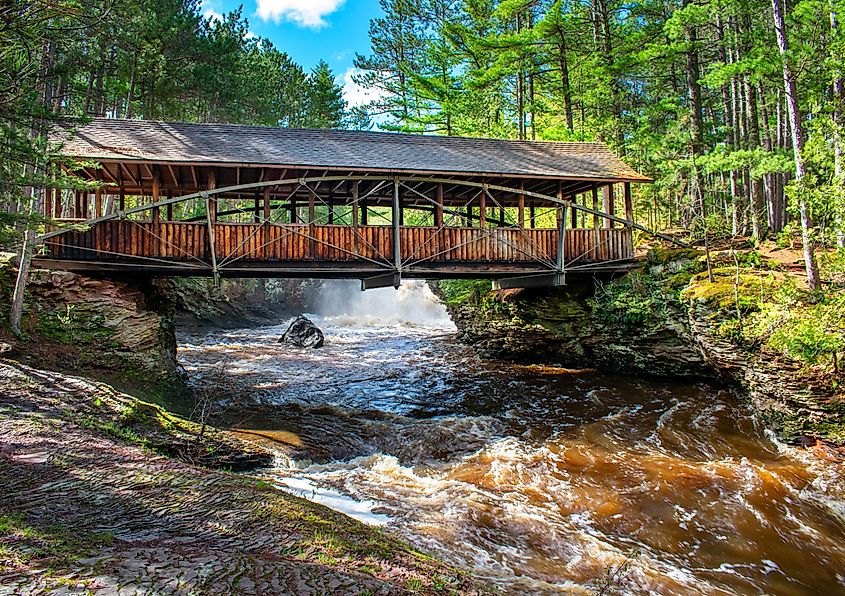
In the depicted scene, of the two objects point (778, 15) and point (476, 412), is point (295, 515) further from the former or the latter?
point (778, 15)

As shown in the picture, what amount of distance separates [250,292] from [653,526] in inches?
1134

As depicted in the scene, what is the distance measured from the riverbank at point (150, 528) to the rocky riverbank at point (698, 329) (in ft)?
25.1

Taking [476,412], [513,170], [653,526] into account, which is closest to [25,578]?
[653,526]

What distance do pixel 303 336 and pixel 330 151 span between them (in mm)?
10054

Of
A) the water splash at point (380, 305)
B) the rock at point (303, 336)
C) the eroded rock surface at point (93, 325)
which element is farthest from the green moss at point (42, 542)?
the water splash at point (380, 305)

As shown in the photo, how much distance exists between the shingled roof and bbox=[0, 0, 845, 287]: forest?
4.44 feet

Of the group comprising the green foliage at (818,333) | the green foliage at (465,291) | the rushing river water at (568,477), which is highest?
the green foliage at (465,291)

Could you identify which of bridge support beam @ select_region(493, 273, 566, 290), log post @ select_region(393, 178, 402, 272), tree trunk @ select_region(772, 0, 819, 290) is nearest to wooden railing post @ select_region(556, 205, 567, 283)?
bridge support beam @ select_region(493, 273, 566, 290)

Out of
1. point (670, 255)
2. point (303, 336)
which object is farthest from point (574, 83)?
point (303, 336)

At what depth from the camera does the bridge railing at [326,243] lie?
1084 cm

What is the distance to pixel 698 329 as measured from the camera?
34.9 ft

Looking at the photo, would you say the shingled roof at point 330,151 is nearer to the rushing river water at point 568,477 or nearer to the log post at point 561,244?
the log post at point 561,244

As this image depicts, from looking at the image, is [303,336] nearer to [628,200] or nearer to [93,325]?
[93,325]

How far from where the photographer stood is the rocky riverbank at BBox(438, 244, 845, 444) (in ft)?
26.5
